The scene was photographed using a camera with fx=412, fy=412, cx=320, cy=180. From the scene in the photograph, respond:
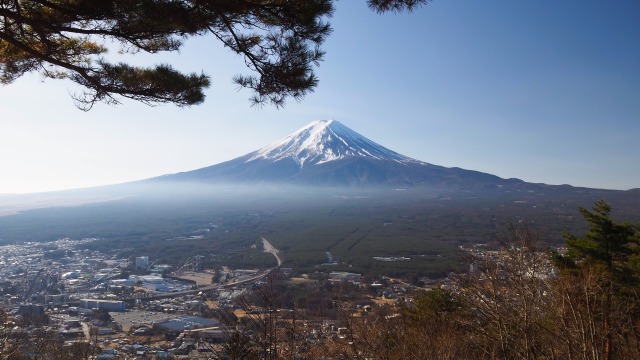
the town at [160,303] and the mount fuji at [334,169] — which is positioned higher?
the mount fuji at [334,169]

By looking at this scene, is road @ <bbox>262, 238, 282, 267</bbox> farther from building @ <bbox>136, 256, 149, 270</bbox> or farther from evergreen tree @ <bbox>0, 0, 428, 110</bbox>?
evergreen tree @ <bbox>0, 0, 428, 110</bbox>

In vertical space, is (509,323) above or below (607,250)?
below

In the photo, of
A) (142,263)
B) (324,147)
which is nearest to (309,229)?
(142,263)

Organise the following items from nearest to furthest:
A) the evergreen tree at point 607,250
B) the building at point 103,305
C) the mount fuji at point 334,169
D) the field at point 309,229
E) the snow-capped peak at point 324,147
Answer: the evergreen tree at point 607,250, the building at point 103,305, the field at point 309,229, the mount fuji at point 334,169, the snow-capped peak at point 324,147

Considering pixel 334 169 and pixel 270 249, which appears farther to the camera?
pixel 334 169

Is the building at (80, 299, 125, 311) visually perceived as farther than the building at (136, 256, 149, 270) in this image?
No

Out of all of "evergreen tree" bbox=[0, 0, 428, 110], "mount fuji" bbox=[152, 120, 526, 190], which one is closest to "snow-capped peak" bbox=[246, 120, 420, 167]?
"mount fuji" bbox=[152, 120, 526, 190]

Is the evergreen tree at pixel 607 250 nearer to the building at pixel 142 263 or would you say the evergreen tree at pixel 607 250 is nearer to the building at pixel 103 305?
the building at pixel 103 305

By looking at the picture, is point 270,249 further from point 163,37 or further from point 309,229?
point 163,37

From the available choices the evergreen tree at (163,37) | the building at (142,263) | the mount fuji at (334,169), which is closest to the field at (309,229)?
the building at (142,263)
